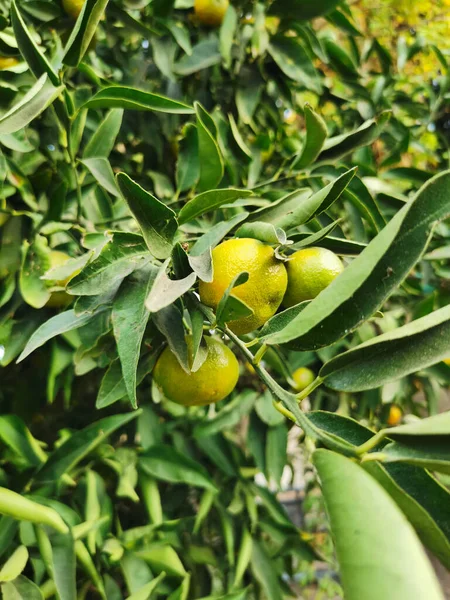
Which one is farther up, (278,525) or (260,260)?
(260,260)

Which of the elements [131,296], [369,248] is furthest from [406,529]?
[131,296]

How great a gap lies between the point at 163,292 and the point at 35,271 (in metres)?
0.37

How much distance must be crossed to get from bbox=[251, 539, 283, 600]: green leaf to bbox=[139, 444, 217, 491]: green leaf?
0.76 feet

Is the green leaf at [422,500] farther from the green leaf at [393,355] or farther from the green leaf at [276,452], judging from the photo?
the green leaf at [276,452]

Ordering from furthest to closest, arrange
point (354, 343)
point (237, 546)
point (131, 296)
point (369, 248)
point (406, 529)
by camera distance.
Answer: point (237, 546), point (354, 343), point (131, 296), point (369, 248), point (406, 529)

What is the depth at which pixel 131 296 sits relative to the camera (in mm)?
465

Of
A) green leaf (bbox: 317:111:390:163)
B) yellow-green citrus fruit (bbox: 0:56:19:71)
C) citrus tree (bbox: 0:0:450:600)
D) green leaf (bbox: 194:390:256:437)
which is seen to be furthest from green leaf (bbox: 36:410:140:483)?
yellow-green citrus fruit (bbox: 0:56:19:71)

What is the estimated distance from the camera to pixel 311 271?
0.46 meters

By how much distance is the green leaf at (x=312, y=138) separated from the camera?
0.58 m

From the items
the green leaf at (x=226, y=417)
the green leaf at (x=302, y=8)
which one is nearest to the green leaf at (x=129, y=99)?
the green leaf at (x=302, y=8)

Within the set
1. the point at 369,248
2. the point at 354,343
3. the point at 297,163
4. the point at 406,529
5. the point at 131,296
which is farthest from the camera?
the point at 354,343

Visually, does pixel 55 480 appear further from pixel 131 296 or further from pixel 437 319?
pixel 437 319

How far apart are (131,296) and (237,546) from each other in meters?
0.80

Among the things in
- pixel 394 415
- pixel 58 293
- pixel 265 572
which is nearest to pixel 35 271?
pixel 58 293
